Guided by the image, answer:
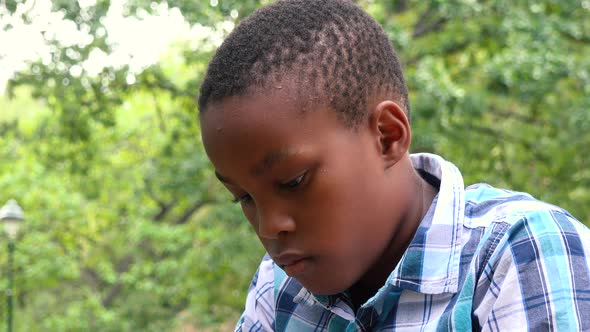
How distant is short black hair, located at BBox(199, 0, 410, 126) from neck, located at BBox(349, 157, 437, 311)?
0.63 feet

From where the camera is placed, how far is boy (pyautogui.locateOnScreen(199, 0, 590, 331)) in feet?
5.40

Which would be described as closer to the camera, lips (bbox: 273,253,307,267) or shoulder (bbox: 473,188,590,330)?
shoulder (bbox: 473,188,590,330)

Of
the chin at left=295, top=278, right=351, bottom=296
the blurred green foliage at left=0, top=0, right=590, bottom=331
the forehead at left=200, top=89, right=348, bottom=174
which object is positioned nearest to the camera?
the forehead at left=200, top=89, right=348, bottom=174

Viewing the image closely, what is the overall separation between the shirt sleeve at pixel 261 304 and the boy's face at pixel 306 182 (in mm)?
350

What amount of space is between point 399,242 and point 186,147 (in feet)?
34.8

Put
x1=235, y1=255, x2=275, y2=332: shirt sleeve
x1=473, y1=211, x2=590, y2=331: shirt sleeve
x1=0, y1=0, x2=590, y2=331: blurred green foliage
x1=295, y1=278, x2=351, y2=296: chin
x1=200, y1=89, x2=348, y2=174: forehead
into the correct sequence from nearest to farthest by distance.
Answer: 1. x1=473, y1=211, x2=590, y2=331: shirt sleeve
2. x1=200, y1=89, x2=348, y2=174: forehead
3. x1=295, y1=278, x2=351, y2=296: chin
4. x1=235, y1=255, x2=275, y2=332: shirt sleeve
5. x1=0, y1=0, x2=590, y2=331: blurred green foliage

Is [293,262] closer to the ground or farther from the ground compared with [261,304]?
farther from the ground

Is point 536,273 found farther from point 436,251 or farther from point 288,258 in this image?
point 288,258

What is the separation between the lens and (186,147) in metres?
12.4

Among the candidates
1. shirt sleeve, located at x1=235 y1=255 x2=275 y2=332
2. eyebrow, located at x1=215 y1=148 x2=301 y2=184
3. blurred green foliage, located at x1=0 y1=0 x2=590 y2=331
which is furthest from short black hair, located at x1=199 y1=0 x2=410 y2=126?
blurred green foliage, located at x1=0 y1=0 x2=590 y2=331

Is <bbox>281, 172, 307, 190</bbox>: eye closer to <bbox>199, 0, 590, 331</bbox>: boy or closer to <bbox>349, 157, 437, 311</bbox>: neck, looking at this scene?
<bbox>199, 0, 590, 331</bbox>: boy

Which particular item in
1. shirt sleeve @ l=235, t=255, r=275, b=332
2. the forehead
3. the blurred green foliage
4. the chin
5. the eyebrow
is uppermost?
the forehead

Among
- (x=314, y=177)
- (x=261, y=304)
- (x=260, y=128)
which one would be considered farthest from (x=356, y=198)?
(x=261, y=304)

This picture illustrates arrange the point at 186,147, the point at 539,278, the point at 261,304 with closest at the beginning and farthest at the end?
the point at 539,278, the point at 261,304, the point at 186,147
